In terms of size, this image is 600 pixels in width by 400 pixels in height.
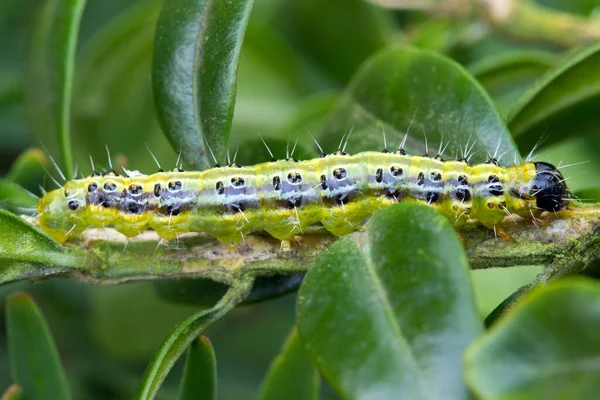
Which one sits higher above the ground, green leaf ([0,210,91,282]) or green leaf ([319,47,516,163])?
green leaf ([319,47,516,163])

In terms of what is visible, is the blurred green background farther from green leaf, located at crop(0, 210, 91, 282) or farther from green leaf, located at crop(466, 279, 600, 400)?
green leaf, located at crop(466, 279, 600, 400)

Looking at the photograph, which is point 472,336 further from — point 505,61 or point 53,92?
point 53,92

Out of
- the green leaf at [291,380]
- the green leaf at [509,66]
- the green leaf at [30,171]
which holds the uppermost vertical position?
the green leaf at [509,66]

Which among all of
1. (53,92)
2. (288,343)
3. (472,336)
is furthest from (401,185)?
(53,92)

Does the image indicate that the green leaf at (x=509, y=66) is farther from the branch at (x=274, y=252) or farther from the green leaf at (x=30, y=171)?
the green leaf at (x=30, y=171)

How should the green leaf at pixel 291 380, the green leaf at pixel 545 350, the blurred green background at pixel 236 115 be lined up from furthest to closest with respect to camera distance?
1. the blurred green background at pixel 236 115
2. the green leaf at pixel 291 380
3. the green leaf at pixel 545 350

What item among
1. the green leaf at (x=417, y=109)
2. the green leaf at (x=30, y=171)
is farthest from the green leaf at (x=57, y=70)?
the green leaf at (x=417, y=109)

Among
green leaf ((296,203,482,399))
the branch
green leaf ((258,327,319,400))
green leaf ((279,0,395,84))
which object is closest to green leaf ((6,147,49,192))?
the branch
